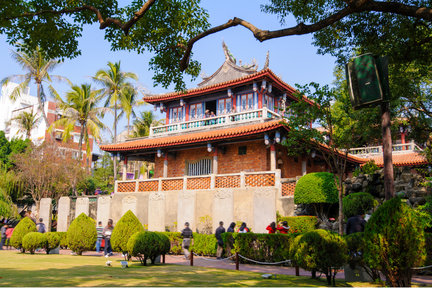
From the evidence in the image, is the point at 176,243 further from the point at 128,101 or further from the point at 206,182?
the point at 128,101

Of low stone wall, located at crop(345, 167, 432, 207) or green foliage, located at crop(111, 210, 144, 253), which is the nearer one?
green foliage, located at crop(111, 210, 144, 253)

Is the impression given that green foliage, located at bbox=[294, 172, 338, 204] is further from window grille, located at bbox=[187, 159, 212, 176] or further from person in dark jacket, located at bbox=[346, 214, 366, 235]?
window grille, located at bbox=[187, 159, 212, 176]

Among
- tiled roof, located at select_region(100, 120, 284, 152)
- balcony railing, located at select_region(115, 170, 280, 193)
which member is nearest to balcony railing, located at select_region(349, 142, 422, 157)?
tiled roof, located at select_region(100, 120, 284, 152)

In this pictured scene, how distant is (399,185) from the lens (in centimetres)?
1658

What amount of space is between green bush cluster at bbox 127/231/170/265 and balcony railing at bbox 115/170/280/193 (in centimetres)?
683

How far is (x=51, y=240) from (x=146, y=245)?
20.7ft

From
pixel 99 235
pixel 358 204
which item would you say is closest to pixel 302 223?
pixel 358 204

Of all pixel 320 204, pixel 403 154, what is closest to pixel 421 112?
pixel 320 204

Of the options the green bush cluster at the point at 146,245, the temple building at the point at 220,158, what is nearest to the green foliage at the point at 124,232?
the green bush cluster at the point at 146,245

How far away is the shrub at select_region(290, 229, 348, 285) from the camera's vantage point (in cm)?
809

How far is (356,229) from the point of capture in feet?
33.2

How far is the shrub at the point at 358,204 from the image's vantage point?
1547 cm

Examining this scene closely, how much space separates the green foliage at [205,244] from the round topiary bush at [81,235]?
174 inches

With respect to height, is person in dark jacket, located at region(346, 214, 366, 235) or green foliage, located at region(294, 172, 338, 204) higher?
green foliage, located at region(294, 172, 338, 204)
